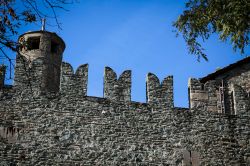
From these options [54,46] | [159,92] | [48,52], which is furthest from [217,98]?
[54,46]

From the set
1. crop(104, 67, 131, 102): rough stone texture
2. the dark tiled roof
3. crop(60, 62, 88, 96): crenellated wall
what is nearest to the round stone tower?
crop(60, 62, 88, 96): crenellated wall

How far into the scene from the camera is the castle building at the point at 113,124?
429 inches

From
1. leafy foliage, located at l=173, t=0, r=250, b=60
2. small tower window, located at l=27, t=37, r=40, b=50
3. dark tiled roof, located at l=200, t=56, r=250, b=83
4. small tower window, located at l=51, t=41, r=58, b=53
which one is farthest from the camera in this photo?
small tower window, located at l=51, t=41, r=58, b=53

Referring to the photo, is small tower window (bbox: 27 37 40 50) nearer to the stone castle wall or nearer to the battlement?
the stone castle wall

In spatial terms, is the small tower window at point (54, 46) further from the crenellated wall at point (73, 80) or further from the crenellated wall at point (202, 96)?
the crenellated wall at point (202, 96)

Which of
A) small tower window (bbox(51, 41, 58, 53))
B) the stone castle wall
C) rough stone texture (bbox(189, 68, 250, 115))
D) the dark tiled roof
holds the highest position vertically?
small tower window (bbox(51, 41, 58, 53))

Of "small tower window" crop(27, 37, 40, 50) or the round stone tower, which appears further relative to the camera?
"small tower window" crop(27, 37, 40, 50)

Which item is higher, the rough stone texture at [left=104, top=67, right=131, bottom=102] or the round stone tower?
the round stone tower

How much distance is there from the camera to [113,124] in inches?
455

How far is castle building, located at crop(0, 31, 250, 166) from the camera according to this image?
35.8 ft

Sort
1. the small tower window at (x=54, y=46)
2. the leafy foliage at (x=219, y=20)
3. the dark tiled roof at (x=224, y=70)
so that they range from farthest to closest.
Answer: the small tower window at (x=54, y=46) → the dark tiled roof at (x=224, y=70) → the leafy foliage at (x=219, y=20)

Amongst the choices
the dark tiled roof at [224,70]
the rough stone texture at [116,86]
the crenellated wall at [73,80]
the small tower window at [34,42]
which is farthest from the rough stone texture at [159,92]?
the small tower window at [34,42]

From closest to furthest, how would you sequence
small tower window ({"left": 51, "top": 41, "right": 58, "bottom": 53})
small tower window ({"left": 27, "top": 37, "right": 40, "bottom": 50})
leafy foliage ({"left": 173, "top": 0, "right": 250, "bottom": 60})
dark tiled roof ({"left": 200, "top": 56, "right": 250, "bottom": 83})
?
leafy foliage ({"left": 173, "top": 0, "right": 250, "bottom": 60}) < dark tiled roof ({"left": 200, "top": 56, "right": 250, "bottom": 83}) < small tower window ({"left": 27, "top": 37, "right": 40, "bottom": 50}) < small tower window ({"left": 51, "top": 41, "right": 58, "bottom": 53})

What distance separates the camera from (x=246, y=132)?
1250 centimetres
